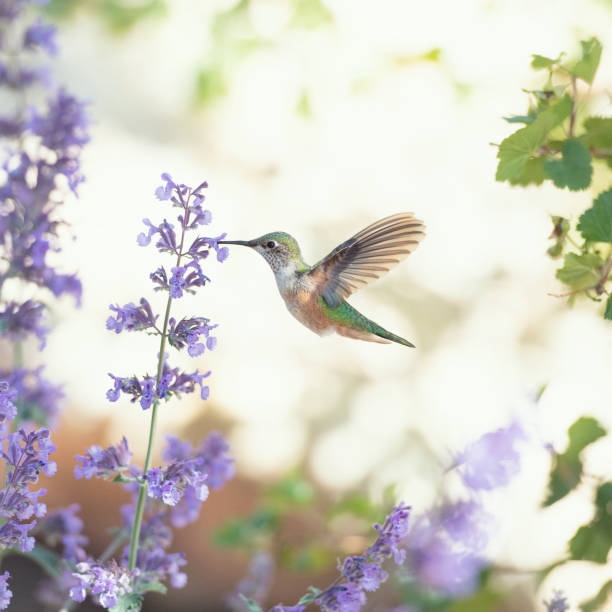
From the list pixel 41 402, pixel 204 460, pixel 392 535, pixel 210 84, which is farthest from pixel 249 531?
pixel 210 84

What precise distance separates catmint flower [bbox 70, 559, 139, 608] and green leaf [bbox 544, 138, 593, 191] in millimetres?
609

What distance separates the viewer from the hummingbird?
893 millimetres

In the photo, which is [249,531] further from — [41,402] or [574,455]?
[574,455]

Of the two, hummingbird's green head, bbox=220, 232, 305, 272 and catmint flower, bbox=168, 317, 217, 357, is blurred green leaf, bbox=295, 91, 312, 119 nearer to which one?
hummingbird's green head, bbox=220, 232, 305, 272

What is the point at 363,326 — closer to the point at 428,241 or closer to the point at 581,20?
the point at 428,241

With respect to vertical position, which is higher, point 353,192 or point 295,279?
point 353,192

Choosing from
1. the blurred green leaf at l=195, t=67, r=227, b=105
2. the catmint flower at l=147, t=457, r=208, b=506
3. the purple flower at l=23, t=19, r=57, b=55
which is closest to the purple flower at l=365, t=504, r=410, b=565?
the catmint flower at l=147, t=457, r=208, b=506

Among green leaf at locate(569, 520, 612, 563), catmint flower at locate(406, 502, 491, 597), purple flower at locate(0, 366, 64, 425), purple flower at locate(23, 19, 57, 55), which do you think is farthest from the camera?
purple flower at locate(23, 19, 57, 55)

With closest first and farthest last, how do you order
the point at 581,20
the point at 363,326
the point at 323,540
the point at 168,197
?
the point at 168,197
the point at 363,326
the point at 323,540
the point at 581,20

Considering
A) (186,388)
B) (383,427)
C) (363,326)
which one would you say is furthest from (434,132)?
(186,388)

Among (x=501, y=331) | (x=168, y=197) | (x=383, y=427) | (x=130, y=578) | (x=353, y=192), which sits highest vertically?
(x=353, y=192)

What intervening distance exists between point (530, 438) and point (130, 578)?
538mm

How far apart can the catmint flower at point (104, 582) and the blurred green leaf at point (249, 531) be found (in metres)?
1.24

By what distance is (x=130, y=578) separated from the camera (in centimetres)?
79
